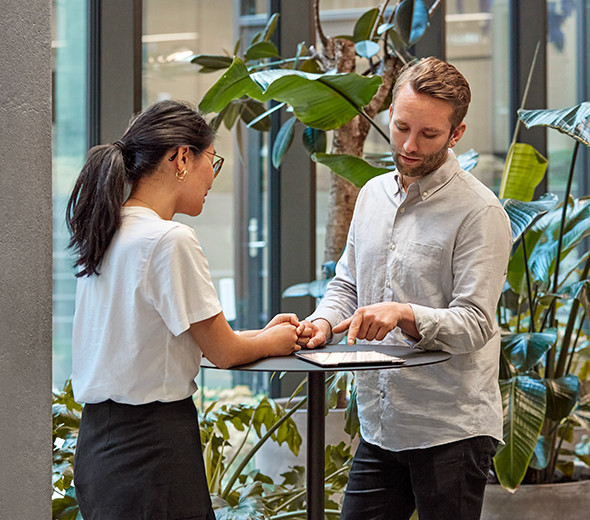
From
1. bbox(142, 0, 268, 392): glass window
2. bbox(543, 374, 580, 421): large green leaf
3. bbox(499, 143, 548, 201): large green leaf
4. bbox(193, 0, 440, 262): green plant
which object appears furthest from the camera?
bbox(142, 0, 268, 392): glass window

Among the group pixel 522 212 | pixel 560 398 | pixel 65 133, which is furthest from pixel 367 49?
pixel 560 398

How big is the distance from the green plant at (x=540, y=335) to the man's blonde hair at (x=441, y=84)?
0.50 metres

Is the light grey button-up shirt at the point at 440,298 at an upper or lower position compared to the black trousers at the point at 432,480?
upper

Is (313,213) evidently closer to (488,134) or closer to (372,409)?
(488,134)

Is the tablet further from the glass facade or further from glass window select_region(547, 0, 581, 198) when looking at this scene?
glass window select_region(547, 0, 581, 198)

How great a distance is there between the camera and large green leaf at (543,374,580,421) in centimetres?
266

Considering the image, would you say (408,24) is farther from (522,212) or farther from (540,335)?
(540,335)

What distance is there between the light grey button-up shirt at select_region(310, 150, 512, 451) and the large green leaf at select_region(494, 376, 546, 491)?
31.7 inches

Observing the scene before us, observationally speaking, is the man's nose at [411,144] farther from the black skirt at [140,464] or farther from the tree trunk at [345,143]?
the tree trunk at [345,143]

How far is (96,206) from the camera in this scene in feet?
4.88

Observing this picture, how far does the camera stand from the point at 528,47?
4.42 metres

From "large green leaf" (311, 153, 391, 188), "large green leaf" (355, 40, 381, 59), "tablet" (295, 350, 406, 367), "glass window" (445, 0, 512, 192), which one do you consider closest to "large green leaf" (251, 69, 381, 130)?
"large green leaf" (311, 153, 391, 188)

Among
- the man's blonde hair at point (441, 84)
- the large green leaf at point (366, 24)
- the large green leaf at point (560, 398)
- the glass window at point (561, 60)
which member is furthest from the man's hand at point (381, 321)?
the glass window at point (561, 60)

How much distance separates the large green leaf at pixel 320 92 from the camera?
7.41 ft
